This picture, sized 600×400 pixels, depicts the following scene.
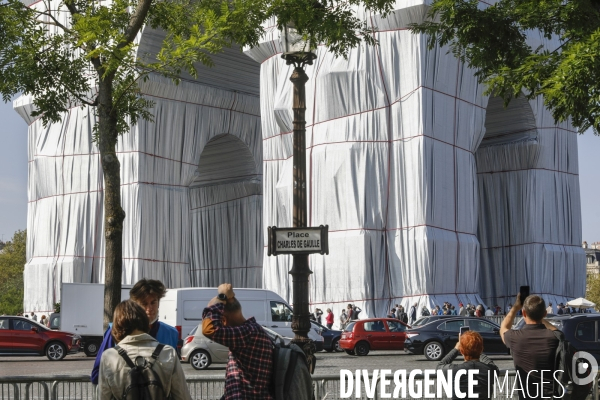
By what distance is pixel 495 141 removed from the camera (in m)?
51.4

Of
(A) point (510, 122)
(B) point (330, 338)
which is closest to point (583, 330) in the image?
(B) point (330, 338)

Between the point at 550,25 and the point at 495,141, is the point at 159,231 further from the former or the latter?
the point at 550,25

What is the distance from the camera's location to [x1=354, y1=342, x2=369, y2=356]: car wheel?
3014 centimetres

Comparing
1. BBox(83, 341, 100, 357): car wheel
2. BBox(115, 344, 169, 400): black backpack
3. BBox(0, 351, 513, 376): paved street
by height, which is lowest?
BBox(0, 351, 513, 376): paved street

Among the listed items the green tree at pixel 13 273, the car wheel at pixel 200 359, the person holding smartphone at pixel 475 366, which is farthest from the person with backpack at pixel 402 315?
the green tree at pixel 13 273

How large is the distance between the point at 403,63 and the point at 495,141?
12443 millimetres

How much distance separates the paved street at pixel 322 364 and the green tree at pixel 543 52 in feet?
31.2

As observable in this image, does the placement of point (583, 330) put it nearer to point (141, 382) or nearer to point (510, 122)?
point (141, 382)

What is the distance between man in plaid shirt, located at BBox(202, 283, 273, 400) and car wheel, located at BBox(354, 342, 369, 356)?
2384 centimetres

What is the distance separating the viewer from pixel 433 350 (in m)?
27.6

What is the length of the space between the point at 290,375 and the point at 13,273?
4045 inches

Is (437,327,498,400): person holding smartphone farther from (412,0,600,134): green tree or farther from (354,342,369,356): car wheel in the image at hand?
(354,342,369,356): car wheel

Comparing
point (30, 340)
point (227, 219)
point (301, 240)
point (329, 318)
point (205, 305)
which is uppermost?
point (227, 219)

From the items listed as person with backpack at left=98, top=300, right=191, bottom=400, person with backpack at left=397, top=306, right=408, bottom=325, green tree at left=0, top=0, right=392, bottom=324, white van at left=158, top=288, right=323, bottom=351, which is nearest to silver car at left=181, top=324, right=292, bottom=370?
white van at left=158, top=288, right=323, bottom=351
